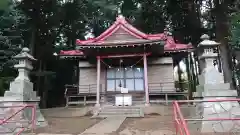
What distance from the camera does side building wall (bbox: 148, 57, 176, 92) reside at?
13680 millimetres

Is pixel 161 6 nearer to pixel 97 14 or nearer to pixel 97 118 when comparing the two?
pixel 97 14

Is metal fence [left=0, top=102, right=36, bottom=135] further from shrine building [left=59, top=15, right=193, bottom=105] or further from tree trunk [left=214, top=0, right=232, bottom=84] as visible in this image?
tree trunk [left=214, top=0, right=232, bottom=84]

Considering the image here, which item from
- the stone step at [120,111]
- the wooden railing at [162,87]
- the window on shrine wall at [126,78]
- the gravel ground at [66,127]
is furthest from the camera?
the window on shrine wall at [126,78]

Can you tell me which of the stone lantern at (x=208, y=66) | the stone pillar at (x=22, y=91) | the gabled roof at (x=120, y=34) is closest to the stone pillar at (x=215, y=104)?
the stone lantern at (x=208, y=66)

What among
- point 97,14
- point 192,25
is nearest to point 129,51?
point 192,25

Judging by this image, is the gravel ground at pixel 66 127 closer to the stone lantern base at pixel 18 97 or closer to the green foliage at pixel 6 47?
the stone lantern base at pixel 18 97

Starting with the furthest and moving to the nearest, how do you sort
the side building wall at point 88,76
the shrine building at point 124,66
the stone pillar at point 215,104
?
the side building wall at point 88,76 < the shrine building at point 124,66 < the stone pillar at point 215,104

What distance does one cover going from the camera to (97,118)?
1041 cm

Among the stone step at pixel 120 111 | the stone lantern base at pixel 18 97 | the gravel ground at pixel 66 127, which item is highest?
the stone lantern base at pixel 18 97

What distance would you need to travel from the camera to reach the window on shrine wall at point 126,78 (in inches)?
553

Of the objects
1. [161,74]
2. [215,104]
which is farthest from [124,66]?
[215,104]

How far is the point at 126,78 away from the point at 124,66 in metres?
0.87

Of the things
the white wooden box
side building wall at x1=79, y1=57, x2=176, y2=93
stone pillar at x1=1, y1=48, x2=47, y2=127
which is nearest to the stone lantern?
the white wooden box

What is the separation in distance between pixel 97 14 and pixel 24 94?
14414 mm
